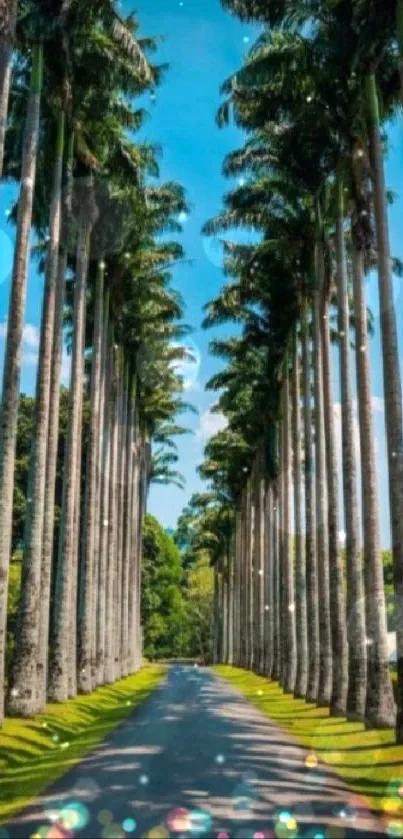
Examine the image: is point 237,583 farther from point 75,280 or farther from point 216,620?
point 75,280

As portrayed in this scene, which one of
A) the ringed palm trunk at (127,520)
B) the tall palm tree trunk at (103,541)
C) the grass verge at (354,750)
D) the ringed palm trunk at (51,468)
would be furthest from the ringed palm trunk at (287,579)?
the ringed palm trunk at (51,468)

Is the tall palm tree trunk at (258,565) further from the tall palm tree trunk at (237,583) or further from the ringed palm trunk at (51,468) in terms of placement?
the ringed palm trunk at (51,468)

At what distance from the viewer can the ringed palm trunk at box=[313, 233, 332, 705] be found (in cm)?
2684

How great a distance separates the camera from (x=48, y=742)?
17.6 metres

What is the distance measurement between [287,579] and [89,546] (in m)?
9.48

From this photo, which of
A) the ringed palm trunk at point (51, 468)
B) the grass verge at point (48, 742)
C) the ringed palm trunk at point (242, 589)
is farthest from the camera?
the ringed palm trunk at point (242, 589)

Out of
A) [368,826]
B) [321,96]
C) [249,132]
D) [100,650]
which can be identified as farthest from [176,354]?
[368,826]

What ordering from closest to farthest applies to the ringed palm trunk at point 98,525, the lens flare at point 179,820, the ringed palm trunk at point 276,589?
the lens flare at point 179,820
the ringed palm trunk at point 98,525
the ringed palm trunk at point 276,589

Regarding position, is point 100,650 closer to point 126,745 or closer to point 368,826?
point 126,745

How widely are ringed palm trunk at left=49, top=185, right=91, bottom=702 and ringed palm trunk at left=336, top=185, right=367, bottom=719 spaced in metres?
7.85

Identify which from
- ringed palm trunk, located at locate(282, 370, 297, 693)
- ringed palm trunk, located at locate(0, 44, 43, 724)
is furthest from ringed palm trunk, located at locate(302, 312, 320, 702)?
ringed palm trunk, located at locate(0, 44, 43, 724)

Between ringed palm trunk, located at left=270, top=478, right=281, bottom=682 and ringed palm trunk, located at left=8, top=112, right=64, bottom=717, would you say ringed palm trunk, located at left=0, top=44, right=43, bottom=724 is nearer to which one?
ringed palm trunk, located at left=8, top=112, right=64, bottom=717

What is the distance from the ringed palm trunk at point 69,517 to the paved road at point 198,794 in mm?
7060

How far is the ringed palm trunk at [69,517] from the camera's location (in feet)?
83.2
